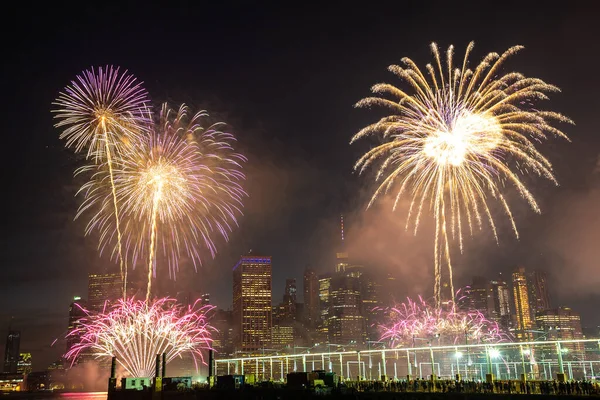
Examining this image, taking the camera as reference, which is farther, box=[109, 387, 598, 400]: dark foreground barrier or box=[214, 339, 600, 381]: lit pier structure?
box=[214, 339, 600, 381]: lit pier structure

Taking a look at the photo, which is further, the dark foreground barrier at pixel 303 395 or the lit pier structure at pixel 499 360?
the lit pier structure at pixel 499 360

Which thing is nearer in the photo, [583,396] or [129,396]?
Answer: [583,396]

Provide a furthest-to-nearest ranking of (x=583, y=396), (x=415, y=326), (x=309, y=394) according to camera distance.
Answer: (x=415, y=326) → (x=309, y=394) → (x=583, y=396)

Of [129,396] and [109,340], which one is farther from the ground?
[109,340]

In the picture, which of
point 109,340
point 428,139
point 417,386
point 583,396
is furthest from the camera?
point 109,340

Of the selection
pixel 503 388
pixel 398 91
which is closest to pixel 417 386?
pixel 503 388

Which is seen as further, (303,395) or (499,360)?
(499,360)

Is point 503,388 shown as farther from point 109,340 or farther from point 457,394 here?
point 109,340

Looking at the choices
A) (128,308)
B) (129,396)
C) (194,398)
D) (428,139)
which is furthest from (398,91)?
(129,396)

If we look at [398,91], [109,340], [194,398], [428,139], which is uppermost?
[398,91]

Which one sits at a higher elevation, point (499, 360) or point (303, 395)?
point (499, 360)
